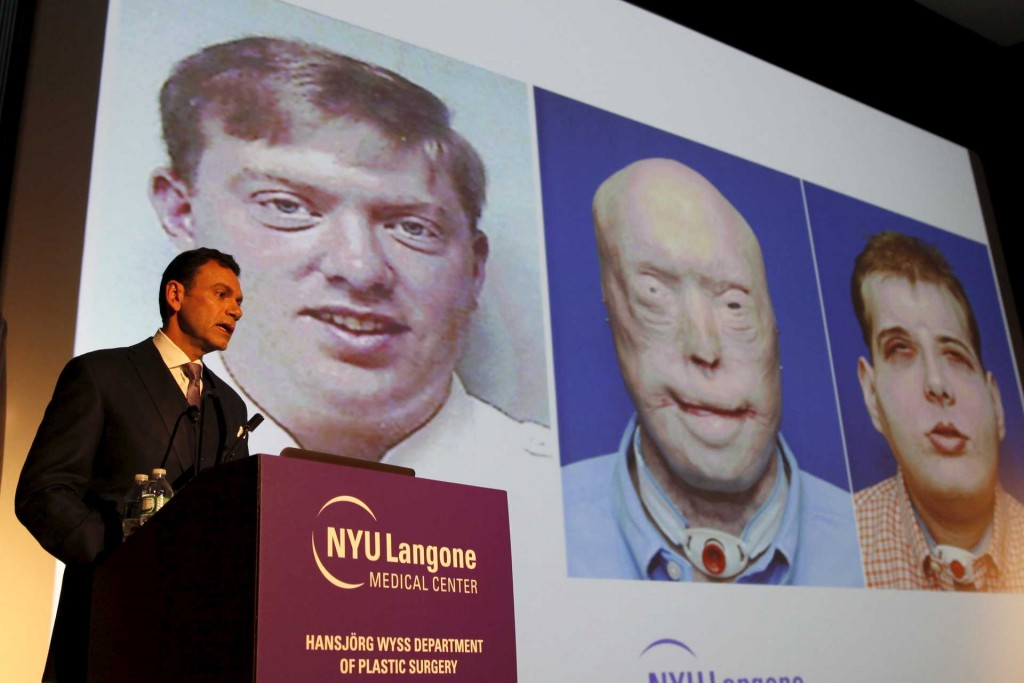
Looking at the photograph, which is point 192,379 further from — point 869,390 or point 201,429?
point 869,390

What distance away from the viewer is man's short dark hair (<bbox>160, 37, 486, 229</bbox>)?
8.48 ft

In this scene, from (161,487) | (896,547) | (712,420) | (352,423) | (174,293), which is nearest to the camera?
(161,487)

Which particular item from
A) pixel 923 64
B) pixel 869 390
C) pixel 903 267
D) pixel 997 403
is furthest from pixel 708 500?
pixel 923 64

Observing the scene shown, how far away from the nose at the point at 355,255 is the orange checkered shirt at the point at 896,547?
183 centimetres

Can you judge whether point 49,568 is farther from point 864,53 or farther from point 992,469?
point 864,53

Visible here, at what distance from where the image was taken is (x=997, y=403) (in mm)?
4336

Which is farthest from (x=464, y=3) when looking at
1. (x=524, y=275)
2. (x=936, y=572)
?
(x=936, y=572)

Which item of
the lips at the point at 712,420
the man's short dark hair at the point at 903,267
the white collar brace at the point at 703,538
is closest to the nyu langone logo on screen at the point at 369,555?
the white collar brace at the point at 703,538

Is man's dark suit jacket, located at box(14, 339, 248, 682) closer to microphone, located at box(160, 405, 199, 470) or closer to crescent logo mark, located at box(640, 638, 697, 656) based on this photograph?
microphone, located at box(160, 405, 199, 470)

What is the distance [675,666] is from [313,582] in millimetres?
2129

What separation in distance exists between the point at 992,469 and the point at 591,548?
2.02 metres

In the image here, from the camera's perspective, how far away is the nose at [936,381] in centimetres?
408

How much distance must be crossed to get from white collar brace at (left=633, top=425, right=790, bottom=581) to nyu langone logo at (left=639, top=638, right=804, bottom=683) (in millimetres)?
252

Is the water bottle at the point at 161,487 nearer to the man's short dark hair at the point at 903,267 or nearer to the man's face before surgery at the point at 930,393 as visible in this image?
the man's face before surgery at the point at 930,393
